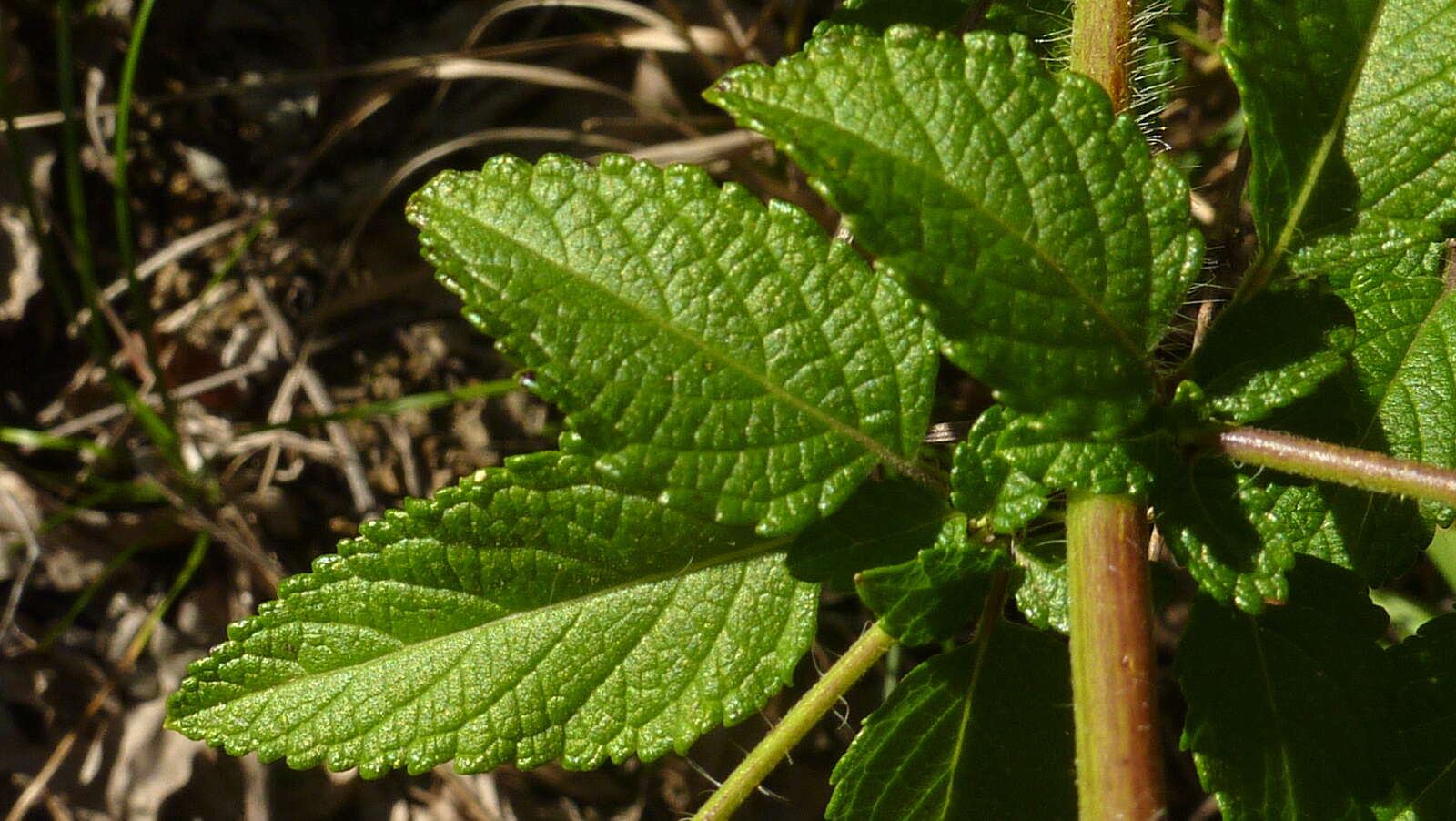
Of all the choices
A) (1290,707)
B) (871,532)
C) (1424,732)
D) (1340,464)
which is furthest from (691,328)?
(1424,732)

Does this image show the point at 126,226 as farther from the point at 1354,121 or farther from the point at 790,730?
the point at 1354,121

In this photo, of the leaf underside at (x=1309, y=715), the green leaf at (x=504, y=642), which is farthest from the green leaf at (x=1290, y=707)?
the green leaf at (x=504, y=642)

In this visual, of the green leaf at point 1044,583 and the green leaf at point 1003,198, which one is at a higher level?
the green leaf at point 1003,198

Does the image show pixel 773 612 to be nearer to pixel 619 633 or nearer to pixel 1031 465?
A: pixel 619 633

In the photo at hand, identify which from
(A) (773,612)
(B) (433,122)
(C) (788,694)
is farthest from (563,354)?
(B) (433,122)

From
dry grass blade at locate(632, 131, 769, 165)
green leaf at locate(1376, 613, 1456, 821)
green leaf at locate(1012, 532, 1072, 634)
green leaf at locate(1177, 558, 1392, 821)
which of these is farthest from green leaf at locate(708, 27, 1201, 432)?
dry grass blade at locate(632, 131, 769, 165)

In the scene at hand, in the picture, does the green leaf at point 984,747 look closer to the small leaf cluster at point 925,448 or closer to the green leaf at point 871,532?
the small leaf cluster at point 925,448

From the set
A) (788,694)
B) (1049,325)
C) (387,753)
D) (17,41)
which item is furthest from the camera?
(17,41)
